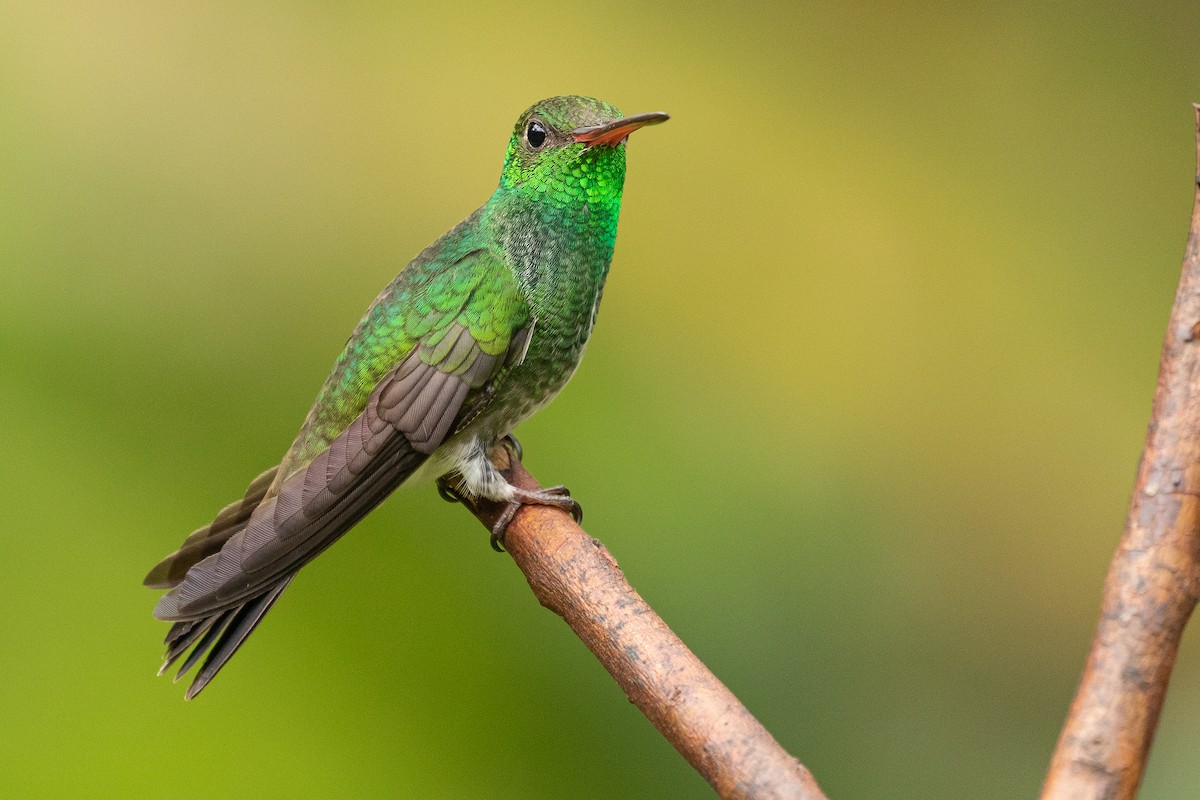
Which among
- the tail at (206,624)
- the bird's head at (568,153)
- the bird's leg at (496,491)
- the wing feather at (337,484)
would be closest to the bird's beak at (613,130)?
the bird's head at (568,153)

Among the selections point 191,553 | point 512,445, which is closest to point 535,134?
point 512,445

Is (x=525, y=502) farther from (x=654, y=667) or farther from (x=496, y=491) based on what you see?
(x=654, y=667)

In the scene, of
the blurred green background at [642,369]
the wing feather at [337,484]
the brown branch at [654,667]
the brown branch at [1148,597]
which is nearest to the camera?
the brown branch at [1148,597]

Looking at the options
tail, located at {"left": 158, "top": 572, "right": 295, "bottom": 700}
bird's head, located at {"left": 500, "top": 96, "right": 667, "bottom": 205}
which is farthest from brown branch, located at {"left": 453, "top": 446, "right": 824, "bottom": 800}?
bird's head, located at {"left": 500, "top": 96, "right": 667, "bottom": 205}

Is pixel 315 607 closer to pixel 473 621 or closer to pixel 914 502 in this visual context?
pixel 473 621

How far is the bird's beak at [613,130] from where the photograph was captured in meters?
1.50

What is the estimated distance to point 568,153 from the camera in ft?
5.49

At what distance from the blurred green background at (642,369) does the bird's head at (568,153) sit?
2.28ft

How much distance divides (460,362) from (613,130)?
1.21ft

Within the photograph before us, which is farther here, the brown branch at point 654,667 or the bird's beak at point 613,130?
the bird's beak at point 613,130

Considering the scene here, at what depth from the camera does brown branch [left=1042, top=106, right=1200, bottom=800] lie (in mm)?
875

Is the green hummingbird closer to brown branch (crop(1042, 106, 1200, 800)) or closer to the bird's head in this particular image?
the bird's head

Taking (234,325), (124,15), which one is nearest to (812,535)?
(234,325)

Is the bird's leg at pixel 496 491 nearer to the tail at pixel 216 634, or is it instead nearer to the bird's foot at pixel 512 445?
the bird's foot at pixel 512 445
